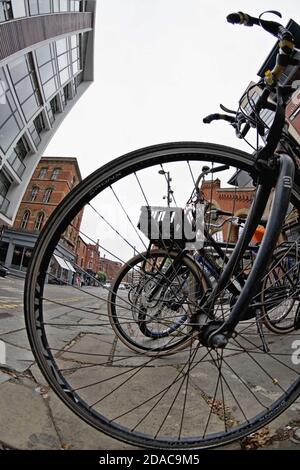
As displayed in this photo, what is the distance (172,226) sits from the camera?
150cm

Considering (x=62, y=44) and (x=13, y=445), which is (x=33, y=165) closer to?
(x=62, y=44)

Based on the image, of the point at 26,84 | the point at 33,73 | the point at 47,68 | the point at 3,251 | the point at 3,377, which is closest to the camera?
the point at 3,377

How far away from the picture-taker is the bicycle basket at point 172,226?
1.28 m

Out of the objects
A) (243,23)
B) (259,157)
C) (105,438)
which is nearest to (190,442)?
(105,438)

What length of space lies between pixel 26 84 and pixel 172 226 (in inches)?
658

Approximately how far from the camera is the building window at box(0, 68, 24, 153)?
12430 mm

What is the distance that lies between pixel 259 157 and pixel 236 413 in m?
1.05

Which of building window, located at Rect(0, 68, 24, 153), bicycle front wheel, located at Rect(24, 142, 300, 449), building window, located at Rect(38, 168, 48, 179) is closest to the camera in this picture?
bicycle front wheel, located at Rect(24, 142, 300, 449)

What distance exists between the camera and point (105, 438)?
0.85m

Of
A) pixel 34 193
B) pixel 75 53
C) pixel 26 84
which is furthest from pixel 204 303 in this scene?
pixel 34 193

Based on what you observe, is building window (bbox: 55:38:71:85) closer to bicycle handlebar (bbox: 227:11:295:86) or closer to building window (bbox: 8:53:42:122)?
building window (bbox: 8:53:42:122)

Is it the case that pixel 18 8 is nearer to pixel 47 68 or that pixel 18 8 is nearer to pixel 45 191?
pixel 47 68

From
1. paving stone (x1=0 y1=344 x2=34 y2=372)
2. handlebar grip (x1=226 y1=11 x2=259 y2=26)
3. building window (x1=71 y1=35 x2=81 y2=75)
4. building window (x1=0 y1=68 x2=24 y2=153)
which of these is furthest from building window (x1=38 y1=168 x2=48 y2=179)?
handlebar grip (x1=226 y1=11 x2=259 y2=26)

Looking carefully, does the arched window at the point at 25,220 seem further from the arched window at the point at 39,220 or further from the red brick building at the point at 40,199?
the arched window at the point at 39,220
